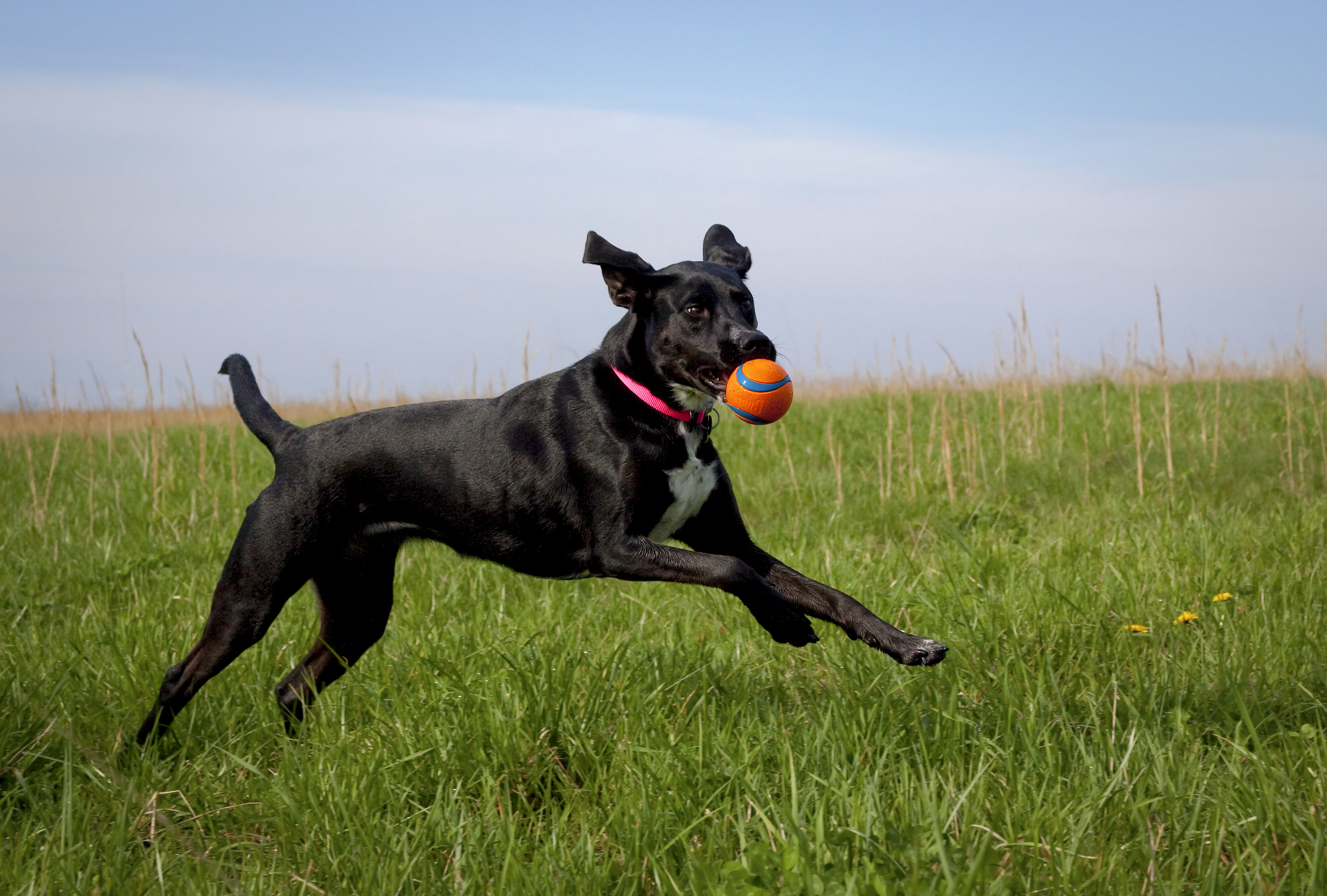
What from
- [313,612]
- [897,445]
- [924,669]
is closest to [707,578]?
[924,669]

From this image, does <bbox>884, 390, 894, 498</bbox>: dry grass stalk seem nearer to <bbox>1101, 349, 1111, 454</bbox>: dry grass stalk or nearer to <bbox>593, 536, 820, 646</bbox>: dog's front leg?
<bbox>1101, 349, 1111, 454</bbox>: dry grass stalk

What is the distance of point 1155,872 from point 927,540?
3.84 m

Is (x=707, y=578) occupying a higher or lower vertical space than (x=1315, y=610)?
higher

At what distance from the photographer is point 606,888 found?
2318mm

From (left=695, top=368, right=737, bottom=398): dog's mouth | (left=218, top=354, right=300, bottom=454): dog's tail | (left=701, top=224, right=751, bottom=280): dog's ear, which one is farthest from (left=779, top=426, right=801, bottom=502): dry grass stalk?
(left=218, top=354, right=300, bottom=454): dog's tail

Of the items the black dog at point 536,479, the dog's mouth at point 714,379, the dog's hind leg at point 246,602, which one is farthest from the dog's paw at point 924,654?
the dog's hind leg at point 246,602

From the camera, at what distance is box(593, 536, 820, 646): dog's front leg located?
2.96m

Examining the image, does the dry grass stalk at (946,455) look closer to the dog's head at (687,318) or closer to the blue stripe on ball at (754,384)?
the dog's head at (687,318)

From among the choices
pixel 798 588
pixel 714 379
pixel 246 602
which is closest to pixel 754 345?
pixel 714 379

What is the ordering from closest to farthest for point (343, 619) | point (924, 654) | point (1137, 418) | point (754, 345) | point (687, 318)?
1. point (924, 654)
2. point (754, 345)
3. point (687, 318)
4. point (343, 619)
5. point (1137, 418)

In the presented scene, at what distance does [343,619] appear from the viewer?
12.4 feet

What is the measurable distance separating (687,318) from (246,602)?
184 centimetres

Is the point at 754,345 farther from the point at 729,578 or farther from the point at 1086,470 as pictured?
the point at 1086,470

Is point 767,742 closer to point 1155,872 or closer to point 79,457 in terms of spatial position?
point 1155,872
